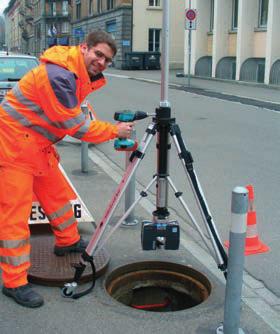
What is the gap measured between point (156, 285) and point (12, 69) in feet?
27.4

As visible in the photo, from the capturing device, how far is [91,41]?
12.0 feet

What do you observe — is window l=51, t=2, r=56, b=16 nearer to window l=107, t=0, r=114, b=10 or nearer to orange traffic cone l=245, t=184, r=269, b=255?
window l=107, t=0, r=114, b=10

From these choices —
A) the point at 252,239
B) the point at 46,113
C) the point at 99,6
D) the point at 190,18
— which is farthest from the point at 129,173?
the point at 99,6

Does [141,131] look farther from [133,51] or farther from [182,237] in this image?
[133,51]

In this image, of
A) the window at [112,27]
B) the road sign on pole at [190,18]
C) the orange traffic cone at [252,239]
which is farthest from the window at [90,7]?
the orange traffic cone at [252,239]

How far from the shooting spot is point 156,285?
4430 mm

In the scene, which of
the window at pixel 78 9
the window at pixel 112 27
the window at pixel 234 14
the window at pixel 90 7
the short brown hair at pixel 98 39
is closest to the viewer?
the short brown hair at pixel 98 39

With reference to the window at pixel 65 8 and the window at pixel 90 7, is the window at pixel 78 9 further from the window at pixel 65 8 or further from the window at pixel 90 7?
the window at pixel 65 8

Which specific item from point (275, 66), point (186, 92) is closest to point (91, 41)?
point (186, 92)

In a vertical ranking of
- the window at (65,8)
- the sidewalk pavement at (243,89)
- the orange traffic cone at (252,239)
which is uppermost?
the window at (65,8)

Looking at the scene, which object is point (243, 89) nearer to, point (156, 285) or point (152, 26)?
point (156, 285)

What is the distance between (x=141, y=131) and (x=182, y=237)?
6.34m

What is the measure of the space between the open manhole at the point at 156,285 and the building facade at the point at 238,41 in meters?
19.4

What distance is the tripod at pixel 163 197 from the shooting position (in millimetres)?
3705
